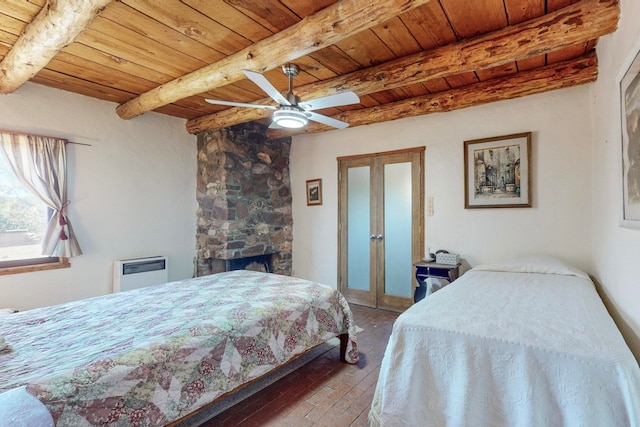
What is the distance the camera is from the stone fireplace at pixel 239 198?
4.26 meters

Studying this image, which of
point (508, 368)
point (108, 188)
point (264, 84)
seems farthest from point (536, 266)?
point (108, 188)

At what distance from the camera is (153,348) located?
156 centimetres

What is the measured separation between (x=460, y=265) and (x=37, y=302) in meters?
4.46

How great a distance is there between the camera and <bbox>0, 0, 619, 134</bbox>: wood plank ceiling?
1.94 meters

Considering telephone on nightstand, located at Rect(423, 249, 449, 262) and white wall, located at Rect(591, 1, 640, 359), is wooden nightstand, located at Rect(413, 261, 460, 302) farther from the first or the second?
white wall, located at Rect(591, 1, 640, 359)

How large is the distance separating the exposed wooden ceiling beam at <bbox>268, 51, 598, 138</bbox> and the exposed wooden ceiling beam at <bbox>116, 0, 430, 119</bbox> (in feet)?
6.09

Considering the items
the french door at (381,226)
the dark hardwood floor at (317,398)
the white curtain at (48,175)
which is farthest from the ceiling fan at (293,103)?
the dark hardwood floor at (317,398)

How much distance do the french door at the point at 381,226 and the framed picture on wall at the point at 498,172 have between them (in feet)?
1.90

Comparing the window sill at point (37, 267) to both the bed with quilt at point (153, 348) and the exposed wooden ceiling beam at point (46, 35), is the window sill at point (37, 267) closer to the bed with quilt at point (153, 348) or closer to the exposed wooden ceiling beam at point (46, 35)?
the bed with quilt at point (153, 348)

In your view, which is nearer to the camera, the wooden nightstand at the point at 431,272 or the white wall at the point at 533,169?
the white wall at the point at 533,169

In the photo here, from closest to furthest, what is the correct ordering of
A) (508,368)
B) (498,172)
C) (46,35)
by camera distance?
(508,368) → (46,35) → (498,172)

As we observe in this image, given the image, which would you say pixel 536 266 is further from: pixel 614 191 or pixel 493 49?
pixel 493 49

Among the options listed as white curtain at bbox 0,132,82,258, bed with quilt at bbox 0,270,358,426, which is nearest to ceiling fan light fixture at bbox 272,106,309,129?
bed with quilt at bbox 0,270,358,426

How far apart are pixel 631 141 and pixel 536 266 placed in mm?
1552
